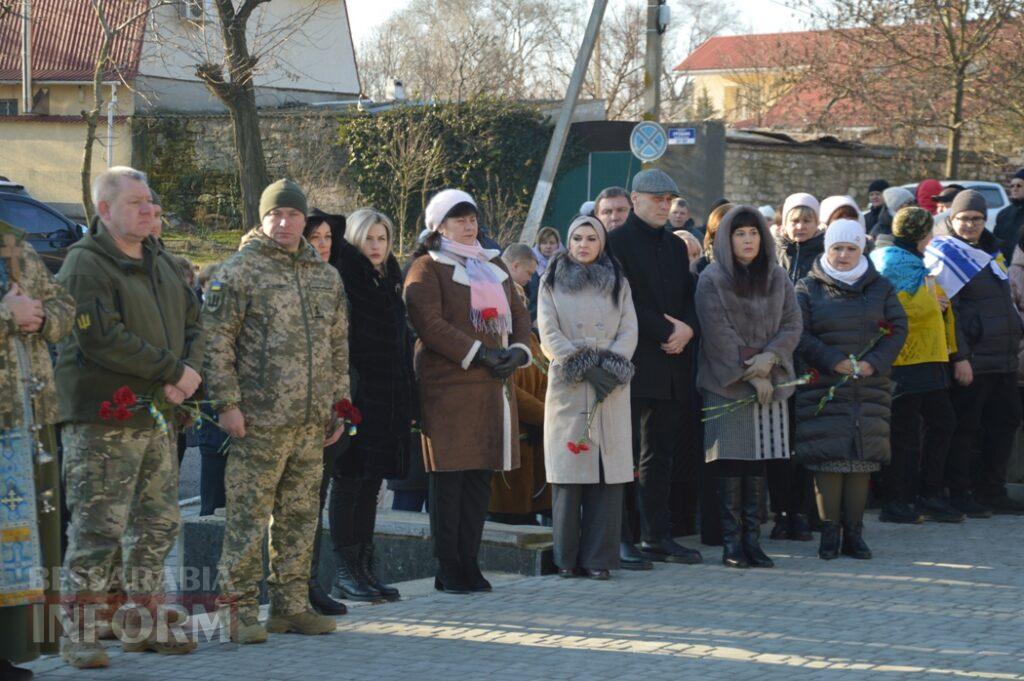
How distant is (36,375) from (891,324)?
18.2 ft

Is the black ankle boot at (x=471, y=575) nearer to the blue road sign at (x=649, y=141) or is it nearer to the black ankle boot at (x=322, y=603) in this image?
the black ankle boot at (x=322, y=603)

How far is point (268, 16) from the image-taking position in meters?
40.0

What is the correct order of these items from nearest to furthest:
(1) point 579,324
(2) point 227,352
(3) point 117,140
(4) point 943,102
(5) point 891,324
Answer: (2) point 227,352 < (1) point 579,324 < (5) point 891,324 < (4) point 943,102 < (3) point 117,140

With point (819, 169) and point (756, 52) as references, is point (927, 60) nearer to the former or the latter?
point (819, 169)

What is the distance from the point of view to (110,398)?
255 inches

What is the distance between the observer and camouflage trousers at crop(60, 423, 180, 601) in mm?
6387

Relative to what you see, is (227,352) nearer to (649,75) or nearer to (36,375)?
(36,375)

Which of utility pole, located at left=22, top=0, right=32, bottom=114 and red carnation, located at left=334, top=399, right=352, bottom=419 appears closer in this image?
red carnation, located at left=334, top=399, right=352, bottom=419

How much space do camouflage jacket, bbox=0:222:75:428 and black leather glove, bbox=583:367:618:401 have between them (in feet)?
10.6

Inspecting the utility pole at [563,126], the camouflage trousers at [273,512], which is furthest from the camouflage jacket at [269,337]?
the utility pole at [563,126]

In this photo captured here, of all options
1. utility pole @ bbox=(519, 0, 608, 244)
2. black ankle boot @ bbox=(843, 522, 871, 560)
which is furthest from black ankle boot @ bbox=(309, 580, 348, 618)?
utility pole @ bbox=(519, 0, 608, 244)

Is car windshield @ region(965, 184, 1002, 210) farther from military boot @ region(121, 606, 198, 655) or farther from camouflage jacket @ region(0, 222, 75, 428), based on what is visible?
camouflage jacket @ region(0, 222, 75, 428)

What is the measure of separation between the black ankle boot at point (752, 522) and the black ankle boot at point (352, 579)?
2.40 metres

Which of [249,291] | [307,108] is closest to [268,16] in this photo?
[307,108]
